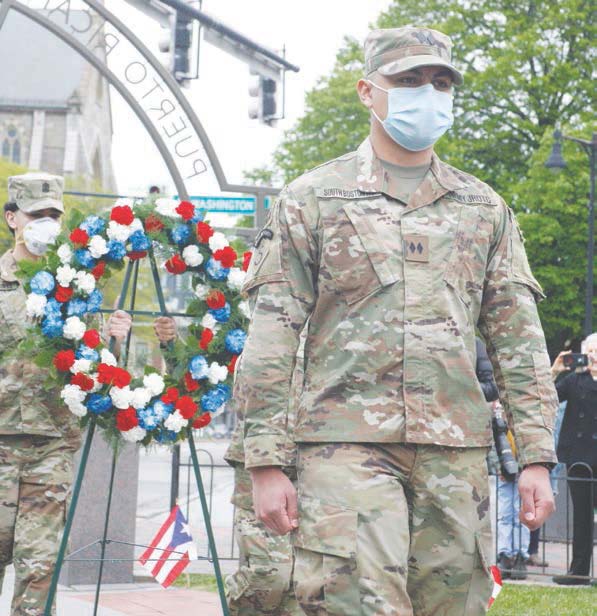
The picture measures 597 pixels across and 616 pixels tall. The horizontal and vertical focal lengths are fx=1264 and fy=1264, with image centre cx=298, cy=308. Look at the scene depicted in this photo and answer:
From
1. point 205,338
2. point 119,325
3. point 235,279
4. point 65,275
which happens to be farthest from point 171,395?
point 65,275

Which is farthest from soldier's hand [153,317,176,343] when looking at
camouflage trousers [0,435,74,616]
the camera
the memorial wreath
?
the camera

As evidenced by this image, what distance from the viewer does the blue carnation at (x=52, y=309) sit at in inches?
234

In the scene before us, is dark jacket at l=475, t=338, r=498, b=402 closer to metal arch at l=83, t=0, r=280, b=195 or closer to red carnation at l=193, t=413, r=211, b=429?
red carnation at l=193, t=413, r=211, b=429

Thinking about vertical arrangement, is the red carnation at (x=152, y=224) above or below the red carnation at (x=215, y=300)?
above

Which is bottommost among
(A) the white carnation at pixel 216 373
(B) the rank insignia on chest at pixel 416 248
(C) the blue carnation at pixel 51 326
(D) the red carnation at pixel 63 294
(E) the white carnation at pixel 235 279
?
(A) the white carnation at pixel 216 373

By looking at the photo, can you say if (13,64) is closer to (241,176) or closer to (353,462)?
(241,176)

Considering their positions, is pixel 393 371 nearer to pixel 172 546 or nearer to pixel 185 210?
pixel 185 210

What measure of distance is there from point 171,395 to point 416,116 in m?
2.70

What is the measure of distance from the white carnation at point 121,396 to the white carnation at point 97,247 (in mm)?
648

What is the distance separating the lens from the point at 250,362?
377 centimetres

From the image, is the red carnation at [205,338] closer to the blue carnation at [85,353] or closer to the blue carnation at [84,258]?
the blue carnation at [85,353]

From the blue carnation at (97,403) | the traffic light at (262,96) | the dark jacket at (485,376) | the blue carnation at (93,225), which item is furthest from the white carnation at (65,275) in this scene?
the traffic light at (262,96)

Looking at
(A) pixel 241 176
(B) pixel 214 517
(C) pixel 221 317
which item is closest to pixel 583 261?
(A) pixel 241 176

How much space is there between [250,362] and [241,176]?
39.3 metres
